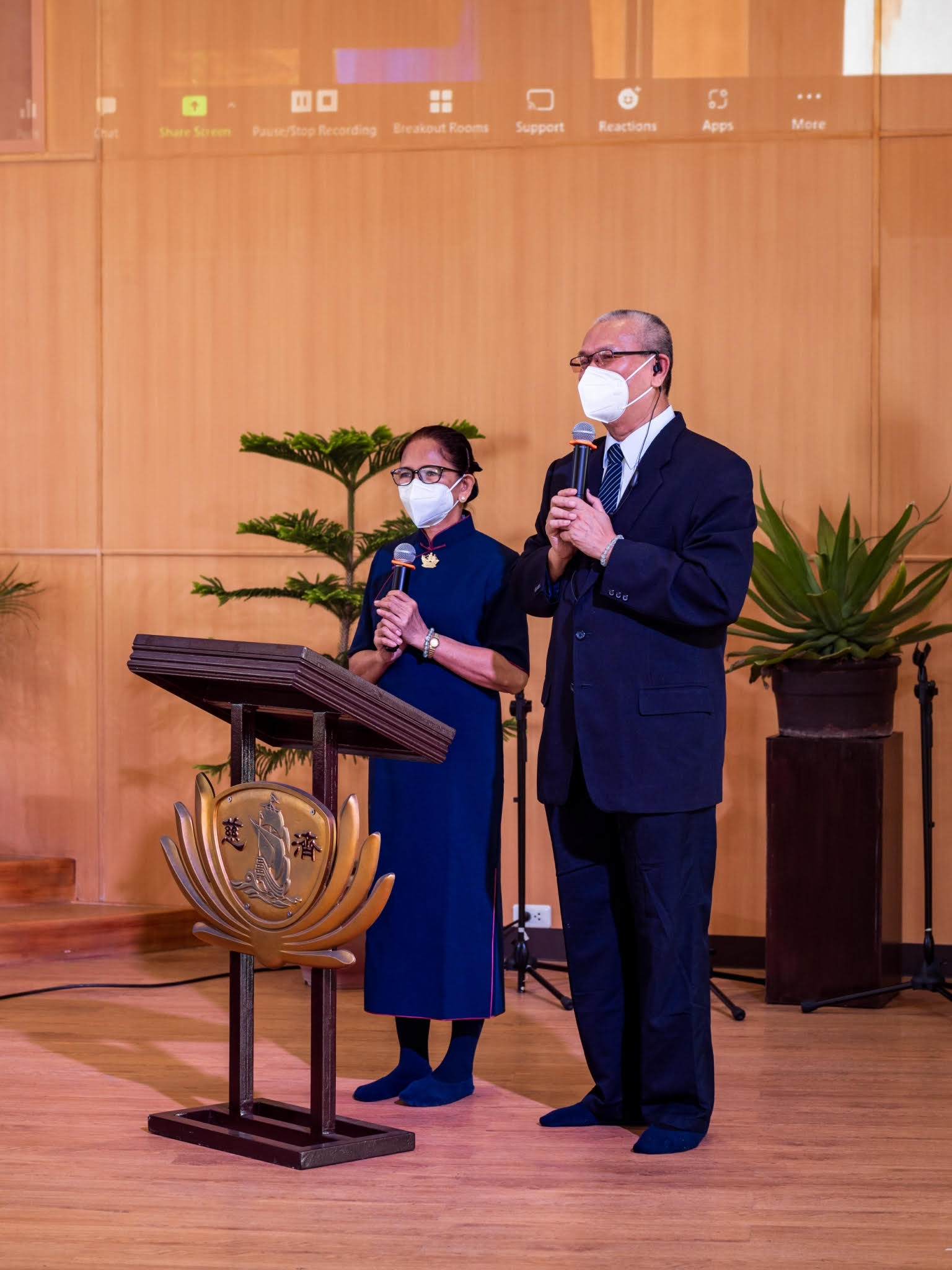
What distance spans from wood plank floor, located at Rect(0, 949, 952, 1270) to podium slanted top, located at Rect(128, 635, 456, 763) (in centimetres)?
84

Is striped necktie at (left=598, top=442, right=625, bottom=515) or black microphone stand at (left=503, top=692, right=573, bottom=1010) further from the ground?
striped necktie at (left=598, top=442, right=625, bottom=515)

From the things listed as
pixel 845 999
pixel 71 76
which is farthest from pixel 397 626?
pixel 71 76

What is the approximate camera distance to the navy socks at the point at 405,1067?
345 cm

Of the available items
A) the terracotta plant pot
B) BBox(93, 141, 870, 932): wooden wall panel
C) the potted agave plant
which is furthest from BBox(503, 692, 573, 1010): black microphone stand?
the terracotta plant pot

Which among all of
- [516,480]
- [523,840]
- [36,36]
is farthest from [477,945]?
[36,36]

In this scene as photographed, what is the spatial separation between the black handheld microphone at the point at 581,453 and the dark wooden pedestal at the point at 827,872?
6.21ft

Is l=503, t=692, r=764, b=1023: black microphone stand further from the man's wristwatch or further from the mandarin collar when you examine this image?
the man's wristwatch

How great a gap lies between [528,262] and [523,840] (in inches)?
81.8

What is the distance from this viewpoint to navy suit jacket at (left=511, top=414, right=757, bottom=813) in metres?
2.98

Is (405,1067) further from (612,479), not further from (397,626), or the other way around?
(612,479)

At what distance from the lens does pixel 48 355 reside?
5.66 metres

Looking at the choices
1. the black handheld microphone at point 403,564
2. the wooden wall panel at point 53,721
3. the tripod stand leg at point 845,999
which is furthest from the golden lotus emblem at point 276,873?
the wooden wall panel at point 53,721

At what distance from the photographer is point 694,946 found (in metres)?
3.05

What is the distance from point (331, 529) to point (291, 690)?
2020 mm
